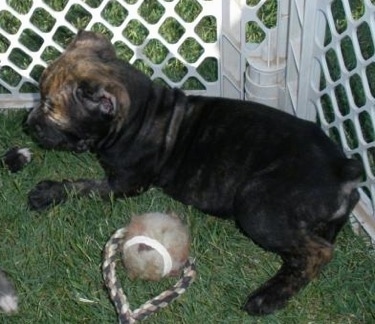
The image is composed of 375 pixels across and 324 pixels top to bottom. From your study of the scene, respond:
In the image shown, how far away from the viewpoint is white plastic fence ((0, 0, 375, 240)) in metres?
3.90

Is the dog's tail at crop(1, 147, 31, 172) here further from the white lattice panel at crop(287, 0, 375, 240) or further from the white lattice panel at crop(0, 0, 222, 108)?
the white lattice panel at crop(287, 0, 375, 240)

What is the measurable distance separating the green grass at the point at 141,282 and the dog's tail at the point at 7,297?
0.12 ft

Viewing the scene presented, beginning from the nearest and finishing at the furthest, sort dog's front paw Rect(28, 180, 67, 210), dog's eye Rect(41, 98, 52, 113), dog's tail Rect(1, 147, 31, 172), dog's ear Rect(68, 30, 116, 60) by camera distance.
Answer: dog's eye Rect(41, 98, 52, 113) < dog's ear Rect(68, 30, 116, 60) < dog's front paw Rect(28, 180, 67, 210) < dog's tail Rect(1, 147, 31, 172)

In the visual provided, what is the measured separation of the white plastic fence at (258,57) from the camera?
390cm

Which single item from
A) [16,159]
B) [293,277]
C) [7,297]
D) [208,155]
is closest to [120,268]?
[7,297]

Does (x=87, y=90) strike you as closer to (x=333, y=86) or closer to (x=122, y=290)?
(x=122, y=290)

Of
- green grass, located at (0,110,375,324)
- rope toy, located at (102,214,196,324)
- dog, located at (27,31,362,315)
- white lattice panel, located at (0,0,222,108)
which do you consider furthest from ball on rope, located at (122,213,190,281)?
white lattice panel, located at (0,0,222,108)

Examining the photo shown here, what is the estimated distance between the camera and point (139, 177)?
4.01 meters

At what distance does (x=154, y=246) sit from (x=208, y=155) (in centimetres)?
59

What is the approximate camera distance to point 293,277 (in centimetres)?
365

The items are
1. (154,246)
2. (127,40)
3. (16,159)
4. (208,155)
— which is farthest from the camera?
(127,40)

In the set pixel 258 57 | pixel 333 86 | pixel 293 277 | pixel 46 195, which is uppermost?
pixel 333 86

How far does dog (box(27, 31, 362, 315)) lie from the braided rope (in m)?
0.30

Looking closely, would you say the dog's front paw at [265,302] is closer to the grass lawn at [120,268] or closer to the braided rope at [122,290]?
the grass lawn at [120,268]
